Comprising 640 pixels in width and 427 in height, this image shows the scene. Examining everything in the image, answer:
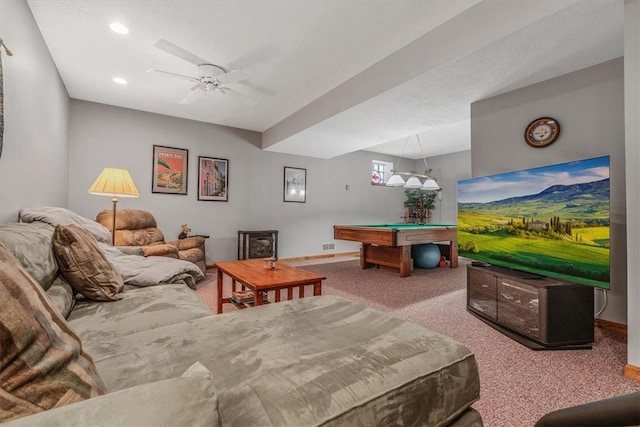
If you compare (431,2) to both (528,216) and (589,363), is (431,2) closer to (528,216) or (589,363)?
(528,216)

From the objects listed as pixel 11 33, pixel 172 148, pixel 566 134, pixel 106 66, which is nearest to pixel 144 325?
pixel 11 33

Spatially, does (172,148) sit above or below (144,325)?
above

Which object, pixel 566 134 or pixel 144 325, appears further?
pixel 566 134

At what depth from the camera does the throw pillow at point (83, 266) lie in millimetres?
1637

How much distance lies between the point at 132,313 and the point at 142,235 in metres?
2.90

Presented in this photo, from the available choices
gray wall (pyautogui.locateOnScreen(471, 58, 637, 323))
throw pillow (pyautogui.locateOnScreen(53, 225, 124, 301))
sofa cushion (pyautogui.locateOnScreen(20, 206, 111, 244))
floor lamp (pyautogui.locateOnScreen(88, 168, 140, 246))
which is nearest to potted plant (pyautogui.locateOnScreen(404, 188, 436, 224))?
gray wall (pyautogui.locateOnScreen(471, 58, 637, 323))

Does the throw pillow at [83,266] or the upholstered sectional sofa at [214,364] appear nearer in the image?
the upholstered sectional sofa at [214,364]

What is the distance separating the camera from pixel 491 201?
2730 mm

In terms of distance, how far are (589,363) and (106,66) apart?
16.7 feet

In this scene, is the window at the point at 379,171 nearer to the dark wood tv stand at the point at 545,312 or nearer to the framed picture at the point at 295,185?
the framed picture at the point at 295,185

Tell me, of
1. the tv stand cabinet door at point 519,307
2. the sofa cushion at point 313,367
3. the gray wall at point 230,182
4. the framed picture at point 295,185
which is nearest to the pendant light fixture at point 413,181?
the gray wall at point 230,182

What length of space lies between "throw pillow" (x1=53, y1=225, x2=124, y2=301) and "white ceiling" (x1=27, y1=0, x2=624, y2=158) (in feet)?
6.08

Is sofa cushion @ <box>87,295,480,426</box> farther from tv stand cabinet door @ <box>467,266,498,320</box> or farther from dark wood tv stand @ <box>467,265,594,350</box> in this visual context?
tv stand cabinet door @ <box>467,266,498,320</box>

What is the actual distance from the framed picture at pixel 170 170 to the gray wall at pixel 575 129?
14.5 feet
